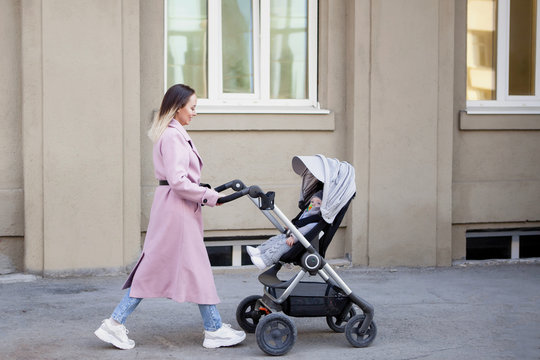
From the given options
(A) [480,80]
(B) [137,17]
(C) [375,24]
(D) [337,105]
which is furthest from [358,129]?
(B) [137,17]

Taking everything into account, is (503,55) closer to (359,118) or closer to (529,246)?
(359,118)

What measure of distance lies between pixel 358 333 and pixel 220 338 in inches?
38.3

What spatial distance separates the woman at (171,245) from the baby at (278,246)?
0.36m

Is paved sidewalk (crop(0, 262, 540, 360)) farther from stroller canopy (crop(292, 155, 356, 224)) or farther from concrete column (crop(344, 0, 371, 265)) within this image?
stroller canopy (crop(292, 155, 356, 224))

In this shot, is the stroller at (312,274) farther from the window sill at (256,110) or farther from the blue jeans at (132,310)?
the window sill at (256,110)

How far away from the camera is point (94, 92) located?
8.42m

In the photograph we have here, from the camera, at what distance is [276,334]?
5918mm

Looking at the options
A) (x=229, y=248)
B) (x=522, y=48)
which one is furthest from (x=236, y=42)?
(x=522, y=48)

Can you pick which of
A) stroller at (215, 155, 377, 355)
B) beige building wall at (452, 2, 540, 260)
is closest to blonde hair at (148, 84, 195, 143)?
stroller at (215, 155, 377, 355)

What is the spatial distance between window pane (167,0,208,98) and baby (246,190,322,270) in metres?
3.40

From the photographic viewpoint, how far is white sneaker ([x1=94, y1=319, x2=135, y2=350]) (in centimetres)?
592

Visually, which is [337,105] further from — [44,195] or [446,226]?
[44,195]

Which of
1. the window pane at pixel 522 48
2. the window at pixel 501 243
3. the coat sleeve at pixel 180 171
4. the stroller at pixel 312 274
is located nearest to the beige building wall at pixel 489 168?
the window at pixel 501 243

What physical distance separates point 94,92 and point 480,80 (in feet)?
14.4
